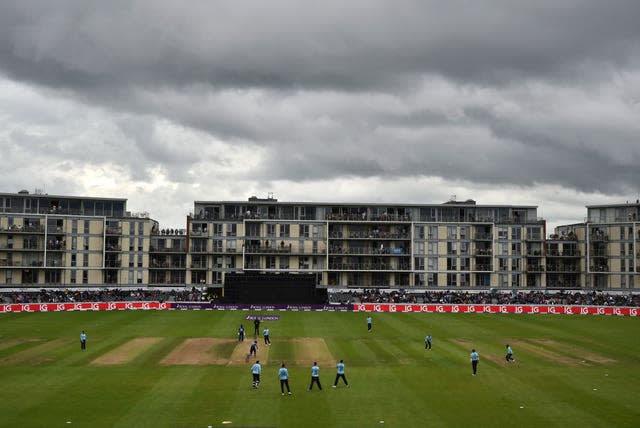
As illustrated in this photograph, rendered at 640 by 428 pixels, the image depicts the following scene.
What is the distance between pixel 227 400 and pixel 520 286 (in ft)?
332

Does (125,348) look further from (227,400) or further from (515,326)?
(515,326)

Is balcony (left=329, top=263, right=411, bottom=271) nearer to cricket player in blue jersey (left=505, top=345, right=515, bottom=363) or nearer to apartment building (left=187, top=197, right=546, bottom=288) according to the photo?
apartment building (left=187, top=197, right=546, bottom=288)

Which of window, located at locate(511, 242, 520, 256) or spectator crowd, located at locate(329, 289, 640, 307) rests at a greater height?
window, located at locate(511, 242, 520, 256)

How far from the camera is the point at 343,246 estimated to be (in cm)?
12812

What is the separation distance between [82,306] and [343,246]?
4929 cm

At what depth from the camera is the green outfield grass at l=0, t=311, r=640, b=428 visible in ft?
114

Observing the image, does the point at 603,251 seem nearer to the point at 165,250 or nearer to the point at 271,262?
the point at 271,262

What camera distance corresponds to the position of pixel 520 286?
423 ft

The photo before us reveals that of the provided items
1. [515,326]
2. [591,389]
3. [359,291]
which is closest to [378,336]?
[515,326]

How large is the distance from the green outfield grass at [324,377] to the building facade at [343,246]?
46.2 meters

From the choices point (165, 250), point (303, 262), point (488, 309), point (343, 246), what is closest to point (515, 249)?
point (488, 309)

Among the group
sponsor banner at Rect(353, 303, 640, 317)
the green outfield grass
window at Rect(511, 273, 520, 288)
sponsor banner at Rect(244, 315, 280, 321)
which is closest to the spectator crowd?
window at Rect(511, 273, 520, 288)

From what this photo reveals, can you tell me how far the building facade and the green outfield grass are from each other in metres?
46.2

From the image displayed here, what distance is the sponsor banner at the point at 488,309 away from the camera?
343 ft
